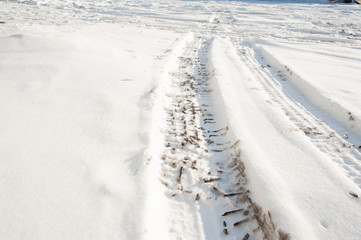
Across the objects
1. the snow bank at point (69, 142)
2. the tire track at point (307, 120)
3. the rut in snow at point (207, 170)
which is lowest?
the rut in snow at point (207, 170)

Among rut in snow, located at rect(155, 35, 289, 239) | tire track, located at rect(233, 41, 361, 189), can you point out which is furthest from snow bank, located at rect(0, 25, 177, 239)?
tire track, located at rect(233, 41, 361, 189)

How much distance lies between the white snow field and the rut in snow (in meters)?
0.01

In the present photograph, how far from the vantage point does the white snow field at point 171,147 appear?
1679mm

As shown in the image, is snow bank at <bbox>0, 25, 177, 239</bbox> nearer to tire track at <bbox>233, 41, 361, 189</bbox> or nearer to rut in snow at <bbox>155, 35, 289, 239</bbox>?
rut in snow at <bbox>155, 35, 289, 239</bbox>

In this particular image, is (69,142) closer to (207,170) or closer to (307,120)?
(207,170)

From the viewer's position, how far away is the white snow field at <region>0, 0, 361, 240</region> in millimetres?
1679

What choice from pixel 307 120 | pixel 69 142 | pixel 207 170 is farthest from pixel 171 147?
pixel 307 120

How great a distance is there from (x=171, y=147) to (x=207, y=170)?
1.65ft

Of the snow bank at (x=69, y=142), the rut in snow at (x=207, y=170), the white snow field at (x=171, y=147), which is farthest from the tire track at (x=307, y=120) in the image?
the snow bank at (x=69, y=142)

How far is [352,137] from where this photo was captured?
278 centimetres

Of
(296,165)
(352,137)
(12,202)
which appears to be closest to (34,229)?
(12,202)

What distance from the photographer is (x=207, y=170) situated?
2297mm

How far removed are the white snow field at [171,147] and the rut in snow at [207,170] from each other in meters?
0.01

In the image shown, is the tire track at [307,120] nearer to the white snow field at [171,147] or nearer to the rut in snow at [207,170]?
the white snow field at [171,147]
